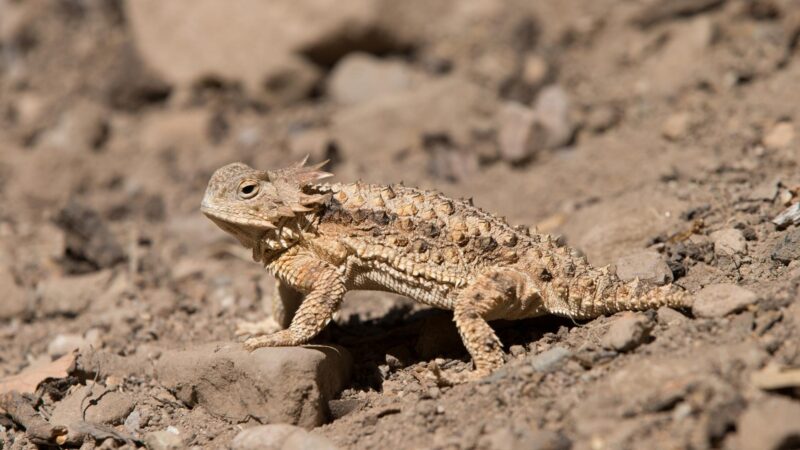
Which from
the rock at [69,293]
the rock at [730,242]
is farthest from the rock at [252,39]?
the rock at [730,242]

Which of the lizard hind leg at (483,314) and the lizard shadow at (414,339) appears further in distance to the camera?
the lizard shadow at (414,339)

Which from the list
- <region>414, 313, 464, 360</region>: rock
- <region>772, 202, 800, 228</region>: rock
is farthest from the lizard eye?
<region>772, 202, 800, 228</region>: rock

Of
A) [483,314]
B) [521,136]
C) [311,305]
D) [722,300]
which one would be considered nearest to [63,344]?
[311,305]

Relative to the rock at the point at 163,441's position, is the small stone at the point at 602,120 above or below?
above

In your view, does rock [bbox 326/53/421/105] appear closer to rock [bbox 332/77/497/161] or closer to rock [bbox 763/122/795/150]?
Answer: rock [bbox 332/77/497/161]

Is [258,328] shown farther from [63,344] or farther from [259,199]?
[63,344]

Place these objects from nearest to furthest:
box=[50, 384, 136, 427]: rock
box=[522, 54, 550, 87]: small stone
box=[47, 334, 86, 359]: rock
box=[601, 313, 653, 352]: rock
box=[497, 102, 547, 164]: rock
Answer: box=[601, 313, 653, 352]: rock
box=[50, 384, 136, 427]: rock
box=[47, 334, 86, 359]: rock
box=[497, 102, 547, 164]: rock
box=[522, 54, 550, 87]: small stone

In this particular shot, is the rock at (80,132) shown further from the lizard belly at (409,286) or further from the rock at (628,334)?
the rock at (628,334)
